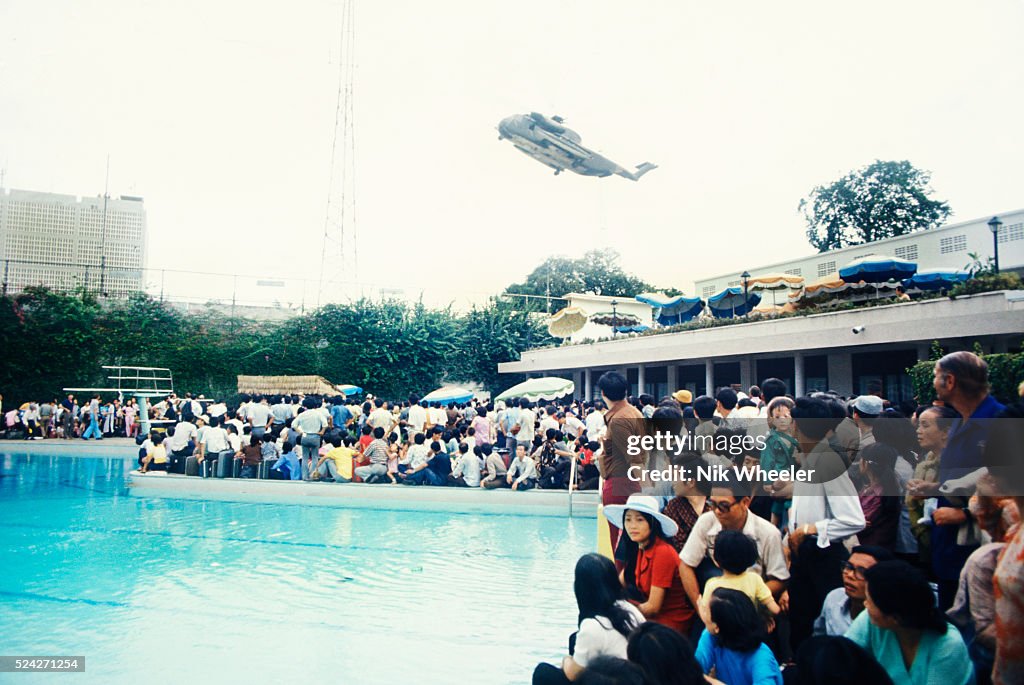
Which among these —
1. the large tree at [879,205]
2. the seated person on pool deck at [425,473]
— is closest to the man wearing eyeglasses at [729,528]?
the seated person on pool deck at [425,473]

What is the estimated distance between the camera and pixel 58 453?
19.3 metres

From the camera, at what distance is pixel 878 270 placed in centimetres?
1767

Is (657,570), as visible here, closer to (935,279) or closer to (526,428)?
(526,428)

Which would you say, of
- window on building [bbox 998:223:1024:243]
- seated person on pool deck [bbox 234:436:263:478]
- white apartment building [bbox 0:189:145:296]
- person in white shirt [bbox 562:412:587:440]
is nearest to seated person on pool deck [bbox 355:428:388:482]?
seated person on pool deck [bbox 234:436:263:478]

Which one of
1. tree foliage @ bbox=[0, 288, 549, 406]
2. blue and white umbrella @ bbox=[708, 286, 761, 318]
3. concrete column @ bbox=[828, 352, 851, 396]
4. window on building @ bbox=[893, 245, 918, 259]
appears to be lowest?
concrete column @ bbox=[828, 352, 851, 396]

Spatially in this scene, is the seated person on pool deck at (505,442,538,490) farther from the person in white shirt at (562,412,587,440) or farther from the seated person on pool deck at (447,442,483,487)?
→ the person in white shirt at (562,412,587,440)

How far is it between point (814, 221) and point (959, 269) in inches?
900

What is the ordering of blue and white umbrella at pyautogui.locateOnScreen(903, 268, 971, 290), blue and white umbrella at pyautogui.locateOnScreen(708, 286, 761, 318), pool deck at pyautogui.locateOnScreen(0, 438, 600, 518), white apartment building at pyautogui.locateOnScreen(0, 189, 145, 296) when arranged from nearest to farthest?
pool deck at pyautogui.locateOnScreen(0, 438, 600, 518)
blue and white umbrella at pyautogui.locateOnScreen(903, 268, 971, 290)
blue and white umbrella at pyautogui.locateOnScreen(708, 286, 761, 318)
white apartment building at pyautogui.locateOnScreen(0, 189, 145, 296)

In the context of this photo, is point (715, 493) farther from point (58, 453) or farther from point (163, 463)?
point (58, 453)

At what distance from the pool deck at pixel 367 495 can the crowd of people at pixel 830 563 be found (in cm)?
657

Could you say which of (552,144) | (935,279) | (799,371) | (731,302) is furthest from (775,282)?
(552,144)

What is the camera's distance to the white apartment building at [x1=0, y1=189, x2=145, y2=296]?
27906 mm

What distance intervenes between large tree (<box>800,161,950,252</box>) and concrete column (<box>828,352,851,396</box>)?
23.0m

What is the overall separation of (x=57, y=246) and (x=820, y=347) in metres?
36.8
